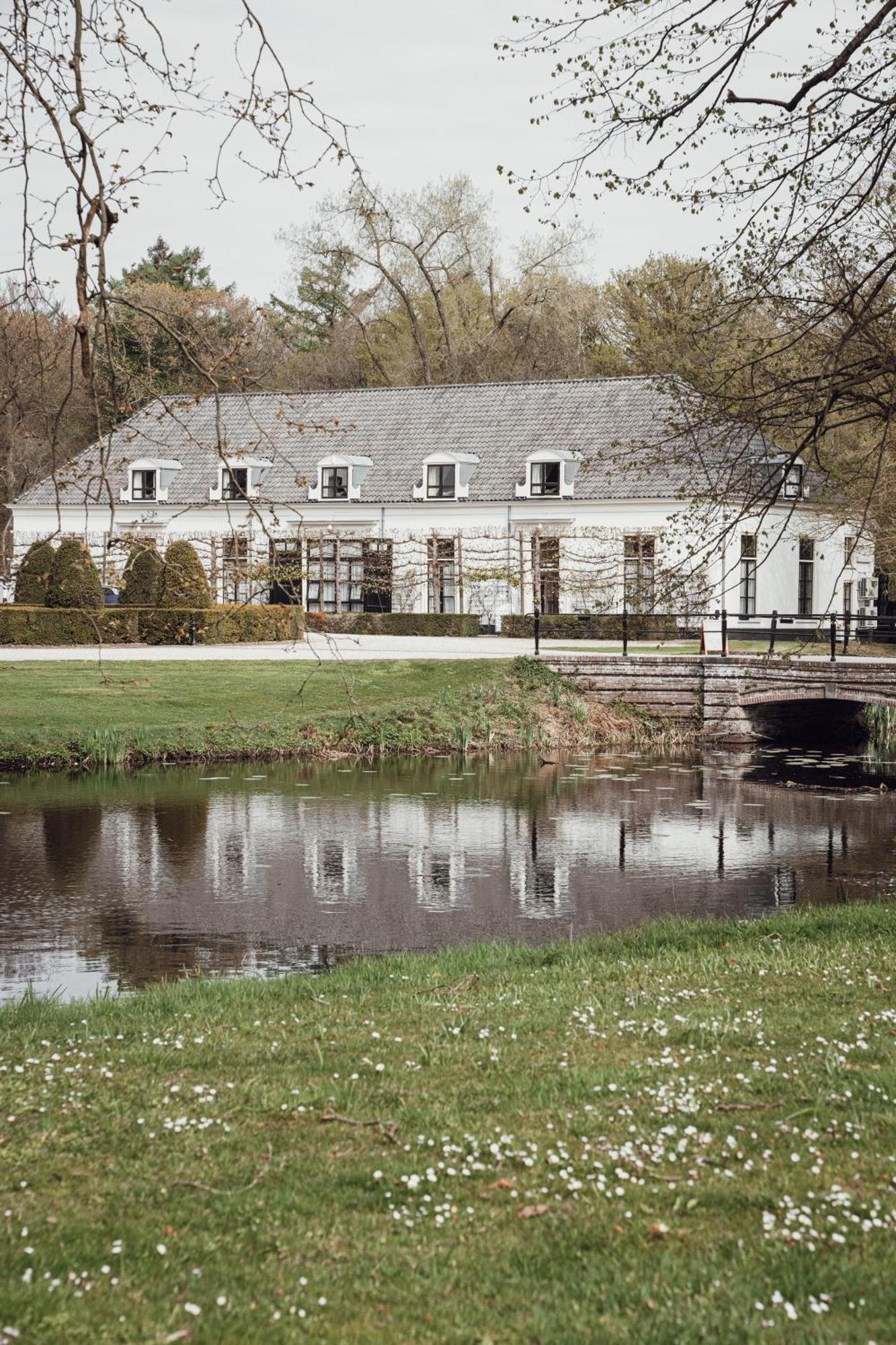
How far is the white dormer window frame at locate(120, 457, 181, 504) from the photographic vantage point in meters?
38.3

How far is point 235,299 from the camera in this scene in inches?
1895

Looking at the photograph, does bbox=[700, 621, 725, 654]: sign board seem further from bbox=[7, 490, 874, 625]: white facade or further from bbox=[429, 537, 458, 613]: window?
bbox=[429, 537, 458, 613]: window

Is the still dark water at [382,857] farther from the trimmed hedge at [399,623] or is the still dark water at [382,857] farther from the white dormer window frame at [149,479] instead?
the white dormer window frame at [149,479]

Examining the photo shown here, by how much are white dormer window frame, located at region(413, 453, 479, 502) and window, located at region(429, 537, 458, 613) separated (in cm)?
120

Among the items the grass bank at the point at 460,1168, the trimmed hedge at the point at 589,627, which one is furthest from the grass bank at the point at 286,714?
the grass bank at the point at 460,1168

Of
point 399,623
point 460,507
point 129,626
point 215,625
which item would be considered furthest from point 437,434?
point 129,626

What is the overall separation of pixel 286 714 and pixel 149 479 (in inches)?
821

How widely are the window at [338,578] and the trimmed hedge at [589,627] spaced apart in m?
5.62

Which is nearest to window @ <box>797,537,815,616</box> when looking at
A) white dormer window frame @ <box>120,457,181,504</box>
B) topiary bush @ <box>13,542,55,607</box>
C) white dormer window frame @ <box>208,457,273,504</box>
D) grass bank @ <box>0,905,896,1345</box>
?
white dormer window frame @ <box>208,457,273,504</box>

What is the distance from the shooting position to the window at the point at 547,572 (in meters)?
34.2

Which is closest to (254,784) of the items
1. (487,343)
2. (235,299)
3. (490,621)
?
(490,621)

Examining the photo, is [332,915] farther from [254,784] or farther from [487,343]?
[487,343]

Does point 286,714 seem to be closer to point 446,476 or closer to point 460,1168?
point 460,1168

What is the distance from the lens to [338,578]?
118 feet
